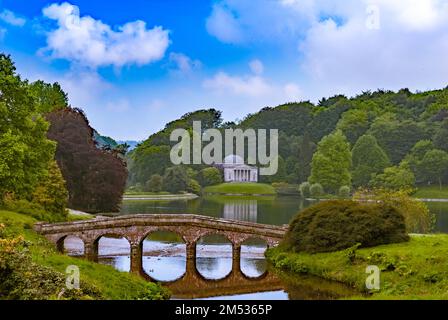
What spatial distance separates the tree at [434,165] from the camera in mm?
113938

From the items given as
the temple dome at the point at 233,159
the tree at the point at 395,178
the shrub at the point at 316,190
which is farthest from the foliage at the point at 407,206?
the temple dome at the point at 233,159

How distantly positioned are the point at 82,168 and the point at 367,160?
237 feet

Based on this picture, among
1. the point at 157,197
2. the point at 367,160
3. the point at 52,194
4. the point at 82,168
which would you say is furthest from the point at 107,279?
the point at 367,160

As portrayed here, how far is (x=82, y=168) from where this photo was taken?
211 ft

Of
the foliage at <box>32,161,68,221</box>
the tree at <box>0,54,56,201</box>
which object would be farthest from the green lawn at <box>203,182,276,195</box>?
the tree at <box>0,54,56,201</box>

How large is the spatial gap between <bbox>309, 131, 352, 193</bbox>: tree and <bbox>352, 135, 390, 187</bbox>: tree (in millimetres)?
5158

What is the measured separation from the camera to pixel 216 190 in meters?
131

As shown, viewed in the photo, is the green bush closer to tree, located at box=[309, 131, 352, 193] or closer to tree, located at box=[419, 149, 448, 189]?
tree, located at box=[309, 131, 352, 193]

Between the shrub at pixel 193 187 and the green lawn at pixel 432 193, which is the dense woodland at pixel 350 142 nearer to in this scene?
the green lawn at pixel 432 193

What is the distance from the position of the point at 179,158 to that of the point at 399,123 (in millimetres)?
50411

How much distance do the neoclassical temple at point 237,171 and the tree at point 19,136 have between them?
325 ft

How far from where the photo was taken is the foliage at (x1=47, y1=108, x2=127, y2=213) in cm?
6362
